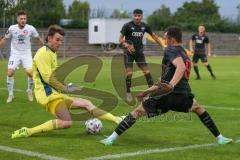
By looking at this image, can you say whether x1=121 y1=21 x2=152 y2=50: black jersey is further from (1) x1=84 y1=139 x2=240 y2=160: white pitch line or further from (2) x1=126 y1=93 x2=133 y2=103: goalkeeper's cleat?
(1) x1=84 y1=139 x2=240 y2=160: white pitch line

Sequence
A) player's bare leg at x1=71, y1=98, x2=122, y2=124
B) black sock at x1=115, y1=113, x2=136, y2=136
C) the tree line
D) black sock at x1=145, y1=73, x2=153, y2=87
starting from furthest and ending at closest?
the tree line → black sock at x1=145, y1=73, x2=153, y2=87 → player's bare leg at x1=71, y1=98, x2=122, y2=124 → black sock at x1=115, y1=113, x2=136, y2=136

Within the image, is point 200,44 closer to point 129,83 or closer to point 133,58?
point 133,58

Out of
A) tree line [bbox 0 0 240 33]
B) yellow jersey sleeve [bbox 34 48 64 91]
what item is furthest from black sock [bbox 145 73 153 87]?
tree line [bbox 0 0 240 33]

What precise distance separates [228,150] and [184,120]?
2.86 metres

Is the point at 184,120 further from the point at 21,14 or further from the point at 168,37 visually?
the point at 21,14

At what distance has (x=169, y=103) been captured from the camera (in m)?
7.88

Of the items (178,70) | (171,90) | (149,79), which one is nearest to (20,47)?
(149,79)

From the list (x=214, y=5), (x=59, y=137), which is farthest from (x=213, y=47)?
(x=59, y=137)

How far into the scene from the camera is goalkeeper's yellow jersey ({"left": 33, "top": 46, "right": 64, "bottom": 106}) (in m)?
8.49

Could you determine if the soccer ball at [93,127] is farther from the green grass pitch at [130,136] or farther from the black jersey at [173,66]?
the black jersey at [173,66]

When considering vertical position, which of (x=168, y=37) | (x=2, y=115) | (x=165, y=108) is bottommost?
(x=2, y=115)

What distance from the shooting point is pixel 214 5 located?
9194 centimetres

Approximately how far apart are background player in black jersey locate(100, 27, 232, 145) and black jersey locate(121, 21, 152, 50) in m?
6.53

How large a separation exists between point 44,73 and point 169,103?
1952mm
